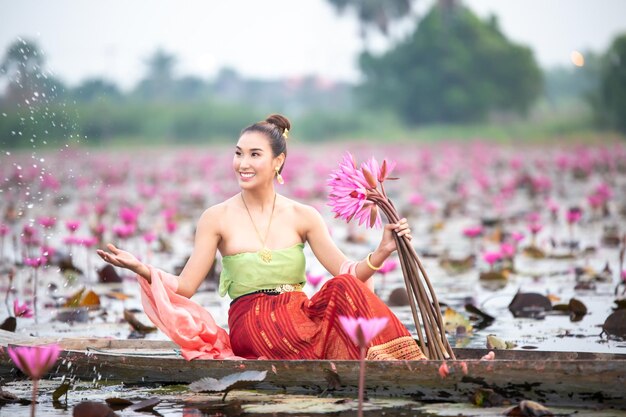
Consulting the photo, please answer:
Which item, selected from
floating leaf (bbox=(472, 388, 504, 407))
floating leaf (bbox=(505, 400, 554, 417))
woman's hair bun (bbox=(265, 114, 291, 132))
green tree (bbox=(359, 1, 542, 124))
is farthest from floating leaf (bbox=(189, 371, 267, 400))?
green tree (bbox=(359, 1, 542, 124))

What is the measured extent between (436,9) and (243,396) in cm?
3592

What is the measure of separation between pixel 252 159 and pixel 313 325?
0.74 m

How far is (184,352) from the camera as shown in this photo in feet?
14.5

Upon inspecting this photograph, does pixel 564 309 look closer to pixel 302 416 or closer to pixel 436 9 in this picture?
pixel 302 416

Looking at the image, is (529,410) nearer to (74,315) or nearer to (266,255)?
(266,255)

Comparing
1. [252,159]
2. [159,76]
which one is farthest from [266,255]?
[159,76]

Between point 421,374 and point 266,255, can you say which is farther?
point 266,255

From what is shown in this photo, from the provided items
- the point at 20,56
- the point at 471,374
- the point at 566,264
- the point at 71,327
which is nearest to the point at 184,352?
the point at 471,374

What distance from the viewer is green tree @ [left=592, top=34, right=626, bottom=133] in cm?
2783

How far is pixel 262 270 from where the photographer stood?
14.9ft

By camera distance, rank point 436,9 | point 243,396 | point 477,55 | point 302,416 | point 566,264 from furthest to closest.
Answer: point 436,9, point 477,55, point 566,264, point 243,396, point 302,416

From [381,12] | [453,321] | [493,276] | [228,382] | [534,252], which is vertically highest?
[381,12]

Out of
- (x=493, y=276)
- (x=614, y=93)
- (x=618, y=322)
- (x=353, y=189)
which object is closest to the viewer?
(x=353, y=189)

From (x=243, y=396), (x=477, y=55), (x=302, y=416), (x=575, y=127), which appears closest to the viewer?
(x=302, y=416)
